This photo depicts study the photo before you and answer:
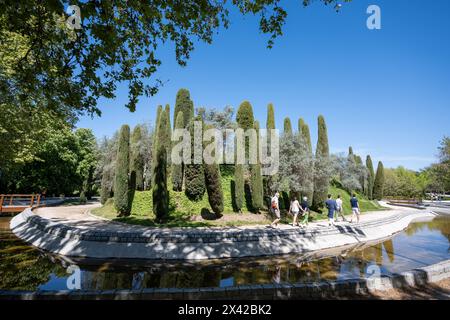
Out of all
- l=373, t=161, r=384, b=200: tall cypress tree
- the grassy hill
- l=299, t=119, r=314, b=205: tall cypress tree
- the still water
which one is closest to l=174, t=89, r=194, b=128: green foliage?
the grassy hill

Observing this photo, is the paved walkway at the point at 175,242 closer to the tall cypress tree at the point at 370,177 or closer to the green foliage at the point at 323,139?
the green foliage at the point at 323,139

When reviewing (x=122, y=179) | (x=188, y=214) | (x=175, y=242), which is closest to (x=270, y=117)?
(x=188, y=214)

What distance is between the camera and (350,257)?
30.4ft

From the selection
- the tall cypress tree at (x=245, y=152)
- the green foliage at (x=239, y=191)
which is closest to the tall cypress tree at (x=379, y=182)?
the tall cypress tree at (x=245, y=152)

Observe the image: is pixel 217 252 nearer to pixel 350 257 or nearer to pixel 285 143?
pixel 350 257

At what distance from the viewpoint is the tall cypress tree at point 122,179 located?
16.6m

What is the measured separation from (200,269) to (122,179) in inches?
448

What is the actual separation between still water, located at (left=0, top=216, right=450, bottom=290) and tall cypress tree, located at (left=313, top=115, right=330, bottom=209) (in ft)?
28.3

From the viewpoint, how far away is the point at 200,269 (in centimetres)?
769

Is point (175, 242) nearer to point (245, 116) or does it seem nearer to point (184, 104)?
point (245, 116)

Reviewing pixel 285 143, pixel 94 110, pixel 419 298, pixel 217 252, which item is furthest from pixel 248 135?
pixel 419 298

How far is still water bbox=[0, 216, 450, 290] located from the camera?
638 cm

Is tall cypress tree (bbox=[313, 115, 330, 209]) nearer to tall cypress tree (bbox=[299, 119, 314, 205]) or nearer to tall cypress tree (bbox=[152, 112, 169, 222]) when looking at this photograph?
tall cypress tree (bbox=[299, 119, 314, 205])
